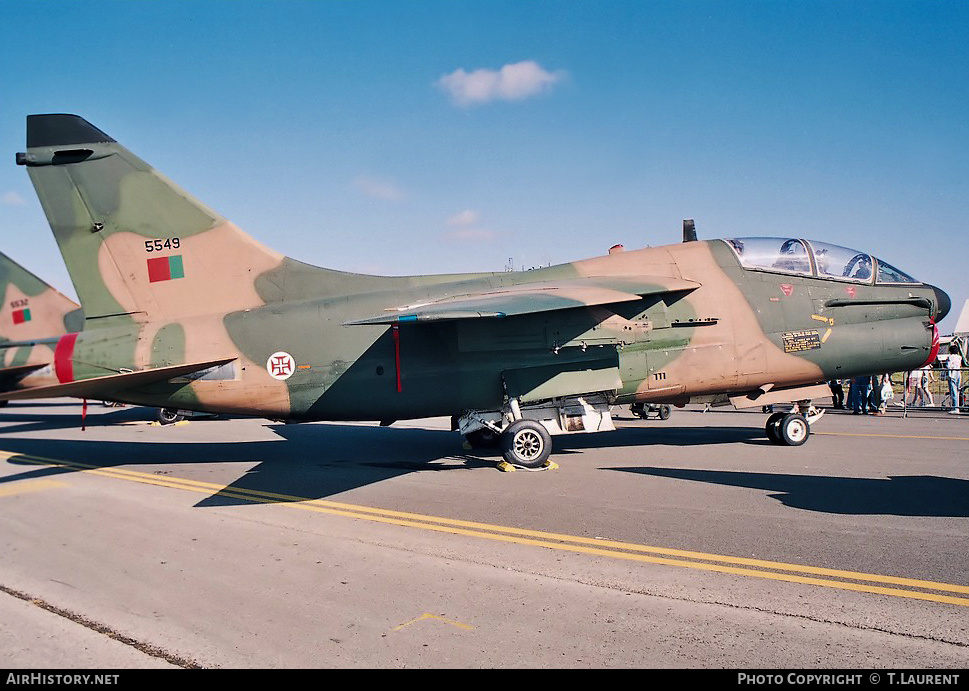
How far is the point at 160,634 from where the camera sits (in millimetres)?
4512

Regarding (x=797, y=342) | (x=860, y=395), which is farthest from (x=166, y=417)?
(x=860, y=395)

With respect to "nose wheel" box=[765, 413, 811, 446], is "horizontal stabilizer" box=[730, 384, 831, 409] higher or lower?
higher

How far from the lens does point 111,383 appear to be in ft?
32.1

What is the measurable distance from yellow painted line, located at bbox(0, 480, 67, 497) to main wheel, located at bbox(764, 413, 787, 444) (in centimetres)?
1269

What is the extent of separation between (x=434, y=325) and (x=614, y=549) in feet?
17.8

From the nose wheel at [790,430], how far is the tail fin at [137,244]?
10.0 m

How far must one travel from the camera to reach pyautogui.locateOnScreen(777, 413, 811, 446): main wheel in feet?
40.0

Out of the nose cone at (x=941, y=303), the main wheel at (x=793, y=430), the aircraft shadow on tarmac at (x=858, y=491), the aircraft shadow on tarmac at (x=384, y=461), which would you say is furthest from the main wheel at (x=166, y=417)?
the nose cone at (x=941, y=303)

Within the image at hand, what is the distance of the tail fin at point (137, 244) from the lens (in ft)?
36.5

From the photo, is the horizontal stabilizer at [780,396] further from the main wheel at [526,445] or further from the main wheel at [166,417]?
the main wheel at [166,417]

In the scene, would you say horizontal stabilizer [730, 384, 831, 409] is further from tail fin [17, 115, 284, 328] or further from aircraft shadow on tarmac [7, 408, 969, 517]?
tail fin [17, 115, 284, 328]

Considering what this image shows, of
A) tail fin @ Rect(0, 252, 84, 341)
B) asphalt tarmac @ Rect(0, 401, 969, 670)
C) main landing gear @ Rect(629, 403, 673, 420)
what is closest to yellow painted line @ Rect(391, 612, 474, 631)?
asphalt tarmac @ Rect(0, 401, 969, 670)
